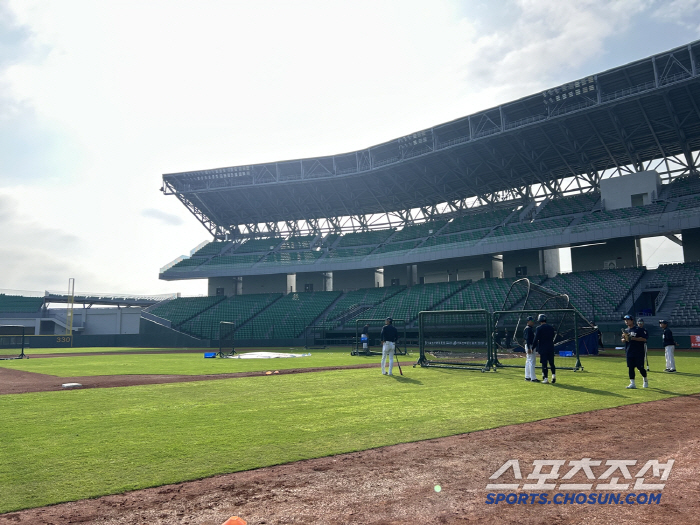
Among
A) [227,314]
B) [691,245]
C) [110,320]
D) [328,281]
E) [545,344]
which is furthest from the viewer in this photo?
[110,320]

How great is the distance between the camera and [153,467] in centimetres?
569

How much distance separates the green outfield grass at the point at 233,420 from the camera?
5.57 m

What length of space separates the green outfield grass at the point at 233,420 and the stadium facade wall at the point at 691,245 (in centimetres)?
2960

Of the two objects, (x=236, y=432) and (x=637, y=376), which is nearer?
(x=236, y=432)

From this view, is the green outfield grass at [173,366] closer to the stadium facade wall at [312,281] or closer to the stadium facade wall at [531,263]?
the stadium facade wall at [531,263]

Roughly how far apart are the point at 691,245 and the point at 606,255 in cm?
641

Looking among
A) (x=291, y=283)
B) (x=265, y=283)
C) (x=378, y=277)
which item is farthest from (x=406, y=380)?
(x=265, y=283)

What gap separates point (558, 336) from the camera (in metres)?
22.0

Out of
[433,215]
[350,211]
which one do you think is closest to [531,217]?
[433,215]

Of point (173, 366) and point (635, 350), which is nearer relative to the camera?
point (635, 350)

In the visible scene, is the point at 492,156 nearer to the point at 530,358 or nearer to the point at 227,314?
the point at 227,314

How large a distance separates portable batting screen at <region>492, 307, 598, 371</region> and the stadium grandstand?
6949mm

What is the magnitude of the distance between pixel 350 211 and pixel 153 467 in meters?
57.2

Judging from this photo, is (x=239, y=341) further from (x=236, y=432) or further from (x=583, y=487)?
(x=583, y=487)
